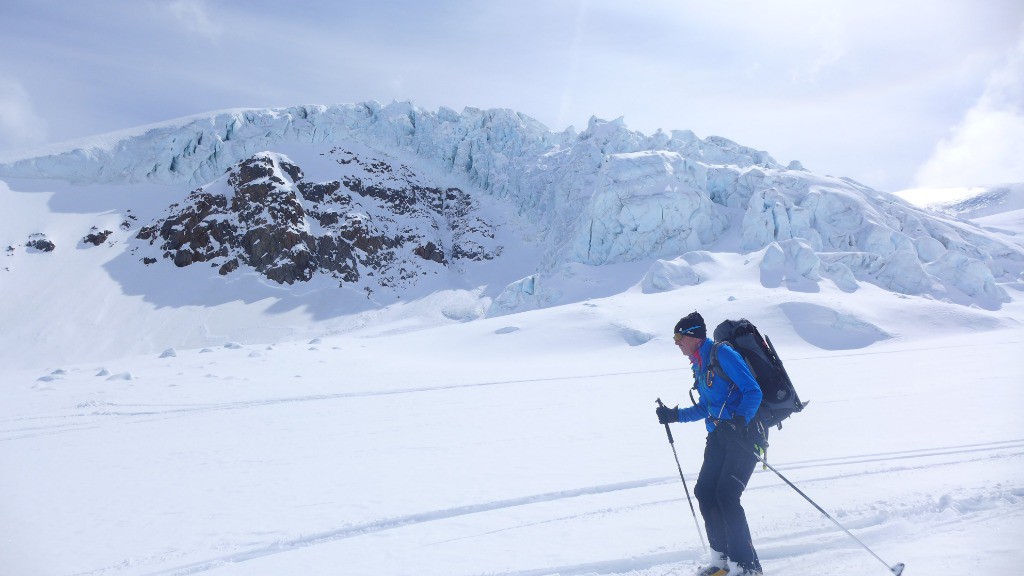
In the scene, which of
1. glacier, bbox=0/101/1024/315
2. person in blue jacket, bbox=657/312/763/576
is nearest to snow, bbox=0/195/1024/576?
person in blue jacket, bbox=657/312/763/576

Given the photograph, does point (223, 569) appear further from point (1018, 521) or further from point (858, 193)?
point (858, 193)

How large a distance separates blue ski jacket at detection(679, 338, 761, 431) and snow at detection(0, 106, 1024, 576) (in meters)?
1.22

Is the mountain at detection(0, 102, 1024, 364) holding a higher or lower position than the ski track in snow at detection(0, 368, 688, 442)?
higher

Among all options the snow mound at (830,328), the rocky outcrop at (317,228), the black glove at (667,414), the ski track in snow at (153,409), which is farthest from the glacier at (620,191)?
the black glove at (667,414)

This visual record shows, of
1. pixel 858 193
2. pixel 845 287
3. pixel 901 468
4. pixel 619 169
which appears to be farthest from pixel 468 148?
pixel 901 468

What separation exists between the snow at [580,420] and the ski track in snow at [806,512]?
33mm

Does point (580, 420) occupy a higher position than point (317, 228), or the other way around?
point (317, 228)

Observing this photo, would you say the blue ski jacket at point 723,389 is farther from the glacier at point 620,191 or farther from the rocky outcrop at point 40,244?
the rocky outcrop at point 40,244

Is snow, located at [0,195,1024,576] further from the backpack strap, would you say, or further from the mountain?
the mountain

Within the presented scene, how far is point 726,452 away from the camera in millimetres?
4055

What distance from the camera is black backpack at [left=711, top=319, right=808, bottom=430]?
3.96 metres

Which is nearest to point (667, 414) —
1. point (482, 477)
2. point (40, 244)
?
point (482, 477)

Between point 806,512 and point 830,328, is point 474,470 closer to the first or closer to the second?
point 806,512

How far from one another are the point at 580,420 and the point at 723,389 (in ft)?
22.0
